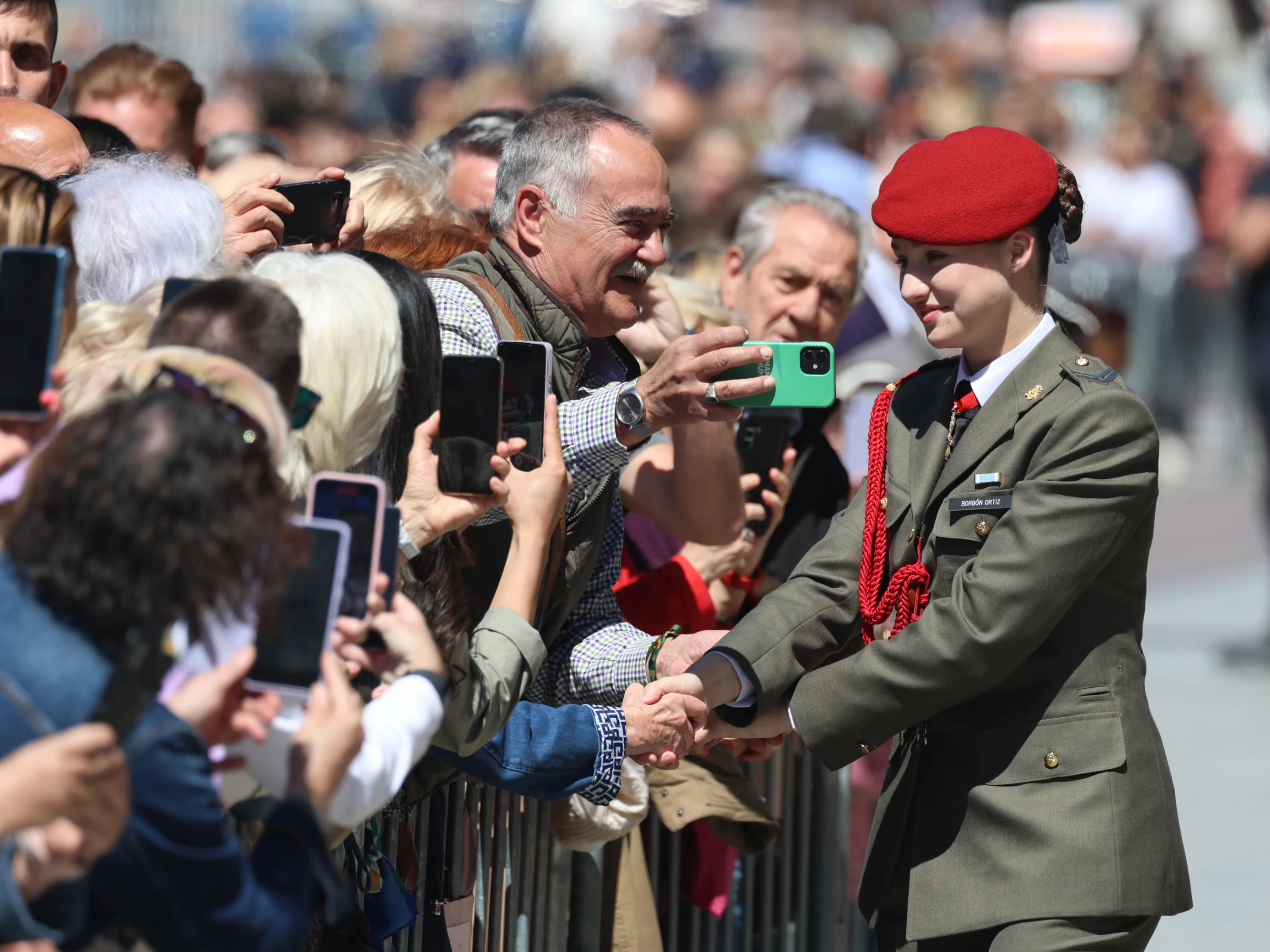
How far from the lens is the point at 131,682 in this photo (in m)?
1.98

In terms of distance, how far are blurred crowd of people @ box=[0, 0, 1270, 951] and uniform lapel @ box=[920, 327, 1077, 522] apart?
39 cm

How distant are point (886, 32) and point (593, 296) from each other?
17281mm

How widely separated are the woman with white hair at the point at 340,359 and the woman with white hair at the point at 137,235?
34cm

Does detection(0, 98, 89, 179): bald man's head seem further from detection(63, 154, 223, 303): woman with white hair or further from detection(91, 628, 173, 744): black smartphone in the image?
detection(91, 628, 173, 744): black smartphone

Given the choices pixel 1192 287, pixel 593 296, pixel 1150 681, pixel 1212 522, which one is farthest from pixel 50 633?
pixel 1192 287

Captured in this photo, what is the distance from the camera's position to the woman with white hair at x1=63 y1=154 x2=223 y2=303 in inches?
117

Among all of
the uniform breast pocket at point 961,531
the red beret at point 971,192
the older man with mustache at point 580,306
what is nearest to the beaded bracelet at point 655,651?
the older man with mustache at point 580,306

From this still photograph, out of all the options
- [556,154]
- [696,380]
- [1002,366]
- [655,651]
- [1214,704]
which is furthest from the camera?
[1214,704]

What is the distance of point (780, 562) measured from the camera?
14.7 feet

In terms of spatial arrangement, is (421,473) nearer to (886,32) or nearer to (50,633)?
(50,633)

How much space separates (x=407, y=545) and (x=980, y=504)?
1031mm

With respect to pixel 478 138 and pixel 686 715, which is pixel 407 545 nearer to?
pixel 686 715

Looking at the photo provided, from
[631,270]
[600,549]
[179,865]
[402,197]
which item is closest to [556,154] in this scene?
[631,270]

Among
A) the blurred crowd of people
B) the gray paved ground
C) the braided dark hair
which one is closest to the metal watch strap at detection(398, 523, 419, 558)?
the blurred crowd of people
